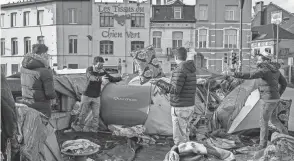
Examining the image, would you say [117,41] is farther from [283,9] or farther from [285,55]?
[283,9]

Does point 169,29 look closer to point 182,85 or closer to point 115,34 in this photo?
point 115,34

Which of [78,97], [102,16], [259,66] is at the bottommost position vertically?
[78,97]

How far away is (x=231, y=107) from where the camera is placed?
7.54m

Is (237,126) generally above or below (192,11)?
below

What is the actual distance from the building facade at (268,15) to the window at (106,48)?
20782 millimetres


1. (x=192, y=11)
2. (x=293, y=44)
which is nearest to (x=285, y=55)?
(x=293, y=44)

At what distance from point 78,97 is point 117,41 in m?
21.0

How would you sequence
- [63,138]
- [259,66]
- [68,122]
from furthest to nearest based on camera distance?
[68,122], [63,138], [259,66]

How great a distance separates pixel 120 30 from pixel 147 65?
66.4ft

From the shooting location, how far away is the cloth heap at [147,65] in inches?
336

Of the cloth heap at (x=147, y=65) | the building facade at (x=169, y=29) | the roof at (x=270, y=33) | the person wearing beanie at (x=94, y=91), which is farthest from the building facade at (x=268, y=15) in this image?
the person wearing beanie at (x=94, y=91)

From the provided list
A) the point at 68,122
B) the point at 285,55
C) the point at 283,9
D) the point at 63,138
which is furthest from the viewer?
the point at 283,9

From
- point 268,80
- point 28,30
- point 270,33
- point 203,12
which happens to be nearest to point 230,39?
point 203,12

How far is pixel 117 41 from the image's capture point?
1115 inches
